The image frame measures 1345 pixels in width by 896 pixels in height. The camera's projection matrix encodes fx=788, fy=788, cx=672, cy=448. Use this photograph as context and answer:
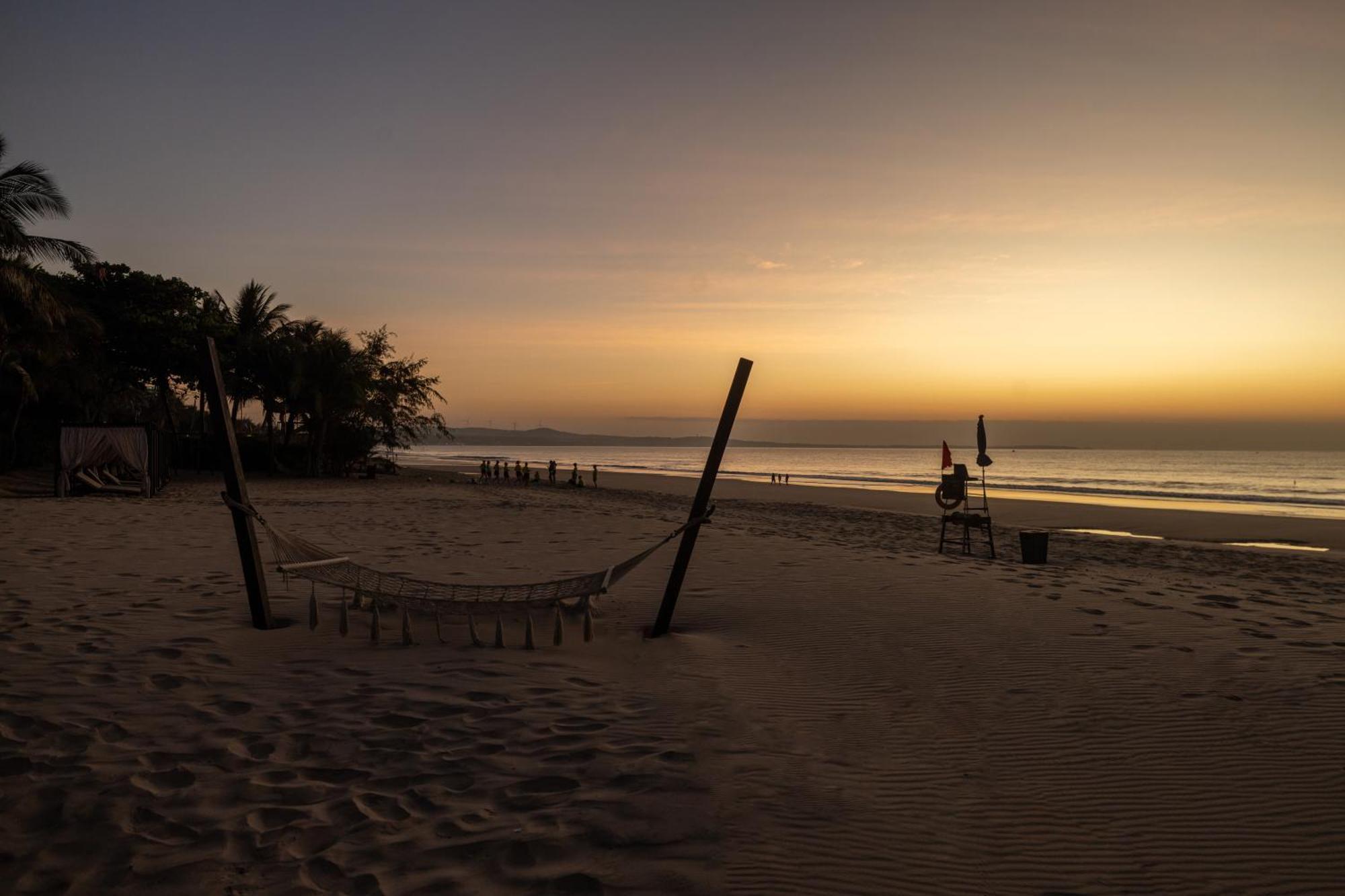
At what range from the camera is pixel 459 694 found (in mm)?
4797

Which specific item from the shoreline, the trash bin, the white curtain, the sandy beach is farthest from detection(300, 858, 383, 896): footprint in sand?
the white curtain

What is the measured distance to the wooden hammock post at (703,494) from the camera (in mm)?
6227

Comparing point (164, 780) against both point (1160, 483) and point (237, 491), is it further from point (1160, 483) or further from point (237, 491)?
point (1160, 483)

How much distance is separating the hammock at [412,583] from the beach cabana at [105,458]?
1555 centimetres

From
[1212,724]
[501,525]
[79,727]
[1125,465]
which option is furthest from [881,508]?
[1125,465]

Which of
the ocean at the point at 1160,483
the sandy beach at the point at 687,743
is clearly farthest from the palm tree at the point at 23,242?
the ocean at the point at 1160,483

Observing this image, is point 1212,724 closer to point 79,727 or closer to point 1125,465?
point 79,727

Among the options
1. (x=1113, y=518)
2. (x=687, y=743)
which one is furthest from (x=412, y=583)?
(x=1113, y=518)

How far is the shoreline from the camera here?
17.5 metres

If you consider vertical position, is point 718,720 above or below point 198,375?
below

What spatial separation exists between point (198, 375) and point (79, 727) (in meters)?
30.3

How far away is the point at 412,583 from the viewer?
6.50 m

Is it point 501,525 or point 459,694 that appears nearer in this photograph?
point 459,694

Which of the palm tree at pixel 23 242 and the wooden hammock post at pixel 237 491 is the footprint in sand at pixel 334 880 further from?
the palm tree at pixel 23 242
